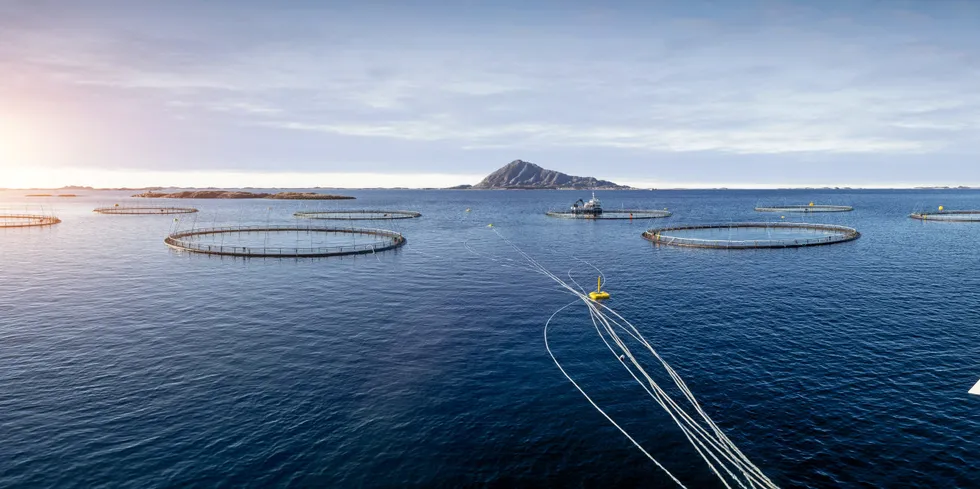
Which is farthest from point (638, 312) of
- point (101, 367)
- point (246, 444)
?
point (101, 367)

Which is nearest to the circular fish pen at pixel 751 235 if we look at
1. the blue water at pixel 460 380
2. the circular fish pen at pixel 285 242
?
the blue water at pixel 460 380

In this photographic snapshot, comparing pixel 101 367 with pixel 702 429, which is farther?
pixel 101 367

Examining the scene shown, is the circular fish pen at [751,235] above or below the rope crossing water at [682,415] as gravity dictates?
above

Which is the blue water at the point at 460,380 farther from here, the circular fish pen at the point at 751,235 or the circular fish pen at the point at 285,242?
the circular fish pen at the point at 751,235

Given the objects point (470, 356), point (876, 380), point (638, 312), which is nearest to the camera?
point (876, 380)

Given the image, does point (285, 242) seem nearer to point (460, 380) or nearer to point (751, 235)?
point (460, 380)

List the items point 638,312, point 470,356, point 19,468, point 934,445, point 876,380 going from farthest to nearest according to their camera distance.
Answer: point 638,312 < point 470,356 < point 876,380 < point 934,445 < point 19,468

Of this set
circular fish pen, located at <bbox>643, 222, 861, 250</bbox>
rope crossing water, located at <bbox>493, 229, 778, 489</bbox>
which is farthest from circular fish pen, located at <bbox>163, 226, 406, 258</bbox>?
circular fish pen, located at <bbox>643, 222, 861, 250</bbox>

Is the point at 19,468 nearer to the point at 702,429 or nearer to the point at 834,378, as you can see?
the point at 702,429
